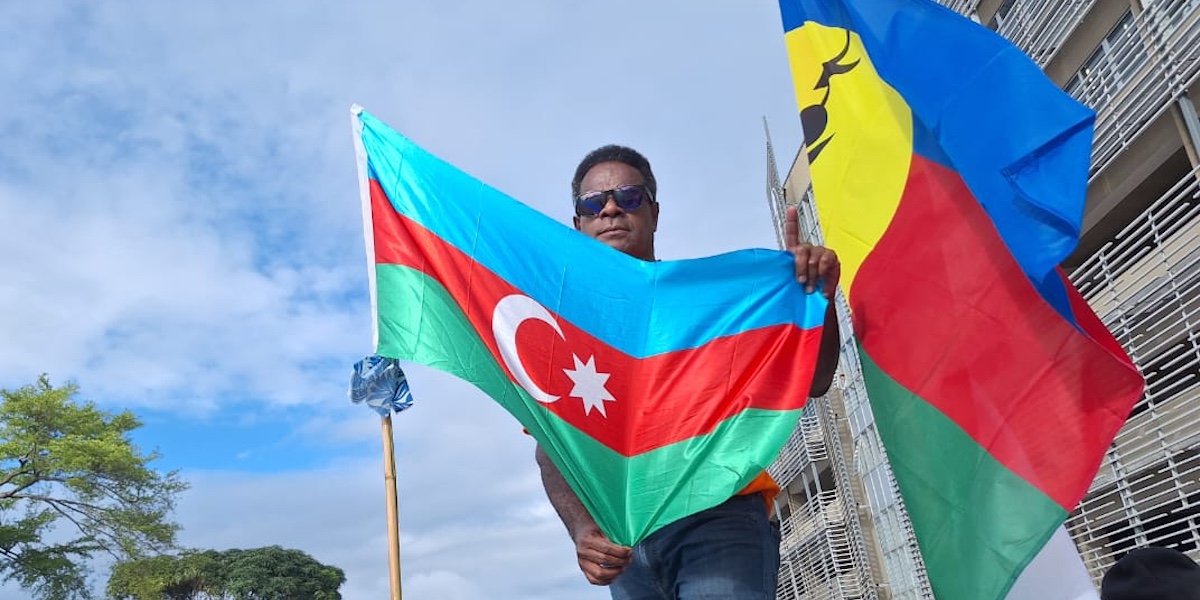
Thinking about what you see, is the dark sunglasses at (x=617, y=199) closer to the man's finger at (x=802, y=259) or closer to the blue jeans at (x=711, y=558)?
the man's finger at (x=802, y=259)

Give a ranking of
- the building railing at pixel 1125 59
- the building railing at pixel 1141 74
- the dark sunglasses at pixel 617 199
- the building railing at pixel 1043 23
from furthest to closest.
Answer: the building railing at pixel 1043 23 < the building railing at pixel 1125 59 < the building railing at pixel 1141 74 < the dark sunglasses at pixel 617 199

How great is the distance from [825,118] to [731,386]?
1690 mm

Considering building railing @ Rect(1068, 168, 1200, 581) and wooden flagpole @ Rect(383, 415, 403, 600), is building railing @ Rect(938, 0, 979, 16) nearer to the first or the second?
building railing @ Rect(1068, 168, 1200, 581)

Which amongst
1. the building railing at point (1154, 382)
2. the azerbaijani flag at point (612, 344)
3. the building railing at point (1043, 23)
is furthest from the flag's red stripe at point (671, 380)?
the building railing at point (1043, 23)

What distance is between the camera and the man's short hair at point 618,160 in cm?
342

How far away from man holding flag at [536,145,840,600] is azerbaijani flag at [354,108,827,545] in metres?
0.07

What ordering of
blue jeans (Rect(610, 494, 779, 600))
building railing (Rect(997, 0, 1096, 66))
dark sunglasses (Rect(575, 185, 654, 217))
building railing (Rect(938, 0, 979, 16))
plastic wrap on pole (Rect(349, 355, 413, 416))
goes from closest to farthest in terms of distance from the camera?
1. blue jeans (Rect(610, 494, 779, 600))
2. dark sunglasses (Rect(575, 185, 654, 217))
3. plastic wrap on pole (Rect(349, 355, 413, 416))
4. building railing (Rect(997, 0, 1096, 66))
5. building railing (Rect(938, 0, 979, 16))

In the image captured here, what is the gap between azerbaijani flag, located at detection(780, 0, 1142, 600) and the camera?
10.1 ft

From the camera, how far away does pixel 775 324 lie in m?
3.11

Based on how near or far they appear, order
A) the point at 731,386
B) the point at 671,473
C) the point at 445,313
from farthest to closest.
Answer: the point at 445,313
the point at 731,386
the point at 671,473

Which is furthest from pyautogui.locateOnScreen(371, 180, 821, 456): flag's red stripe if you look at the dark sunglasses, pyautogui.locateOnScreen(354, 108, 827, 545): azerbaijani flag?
the dark sunglasses

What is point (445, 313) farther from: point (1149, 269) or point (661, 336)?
point (1149, 269)

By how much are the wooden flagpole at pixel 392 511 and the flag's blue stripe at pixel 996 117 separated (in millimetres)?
2439

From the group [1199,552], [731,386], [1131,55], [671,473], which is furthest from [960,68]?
[1131,55]
